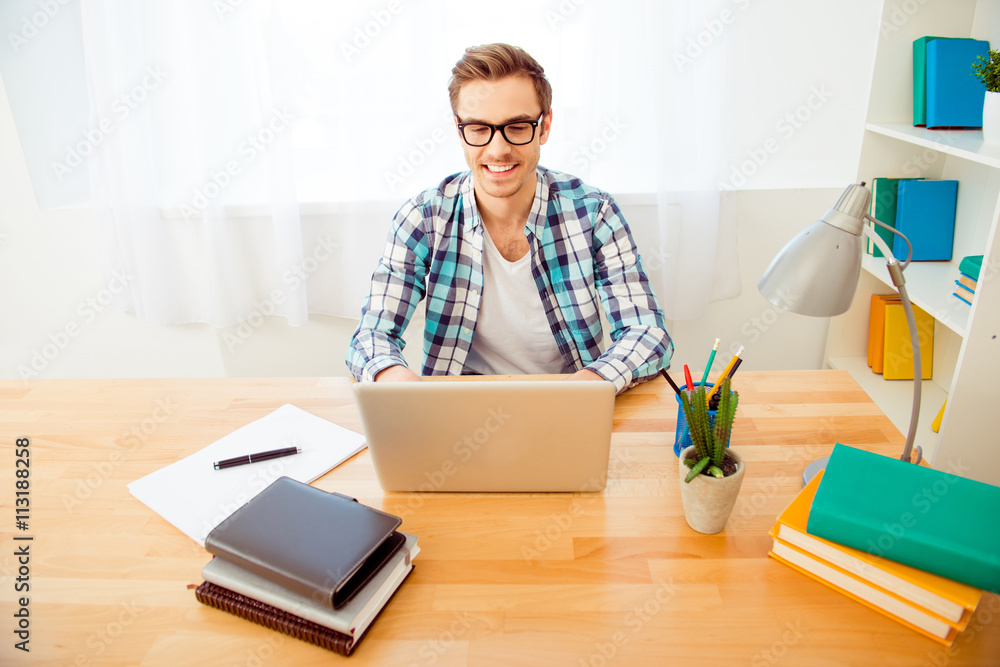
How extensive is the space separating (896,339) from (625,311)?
107 cm

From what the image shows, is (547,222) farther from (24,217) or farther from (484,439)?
(24,217)

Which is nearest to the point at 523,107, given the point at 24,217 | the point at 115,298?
the point at 115,298

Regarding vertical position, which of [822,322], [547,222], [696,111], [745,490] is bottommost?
[822,322]

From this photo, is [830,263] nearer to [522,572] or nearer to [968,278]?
[522,572]

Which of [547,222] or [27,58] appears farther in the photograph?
[27,58]

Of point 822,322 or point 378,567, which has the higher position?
point 378,567

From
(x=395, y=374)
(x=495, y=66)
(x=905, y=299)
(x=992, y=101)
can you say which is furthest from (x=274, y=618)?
(x=992, y=101)

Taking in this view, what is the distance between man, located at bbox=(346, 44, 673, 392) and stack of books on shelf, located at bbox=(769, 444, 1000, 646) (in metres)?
0.55

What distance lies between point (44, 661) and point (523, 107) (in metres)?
1.28

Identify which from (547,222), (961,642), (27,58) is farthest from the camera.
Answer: (27,58)

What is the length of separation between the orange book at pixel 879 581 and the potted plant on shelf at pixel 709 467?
8 centimetres

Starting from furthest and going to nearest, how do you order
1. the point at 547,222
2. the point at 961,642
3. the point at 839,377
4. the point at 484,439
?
1. the point at 547,222
2. the point at 839,377
3. the point at 484,439
4. the point at 961,642

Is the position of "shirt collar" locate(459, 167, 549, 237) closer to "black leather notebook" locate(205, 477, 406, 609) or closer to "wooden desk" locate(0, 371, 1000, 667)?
"wooden desk" locate(0, 371, 1000, 667)

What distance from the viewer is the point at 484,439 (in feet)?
3.17
